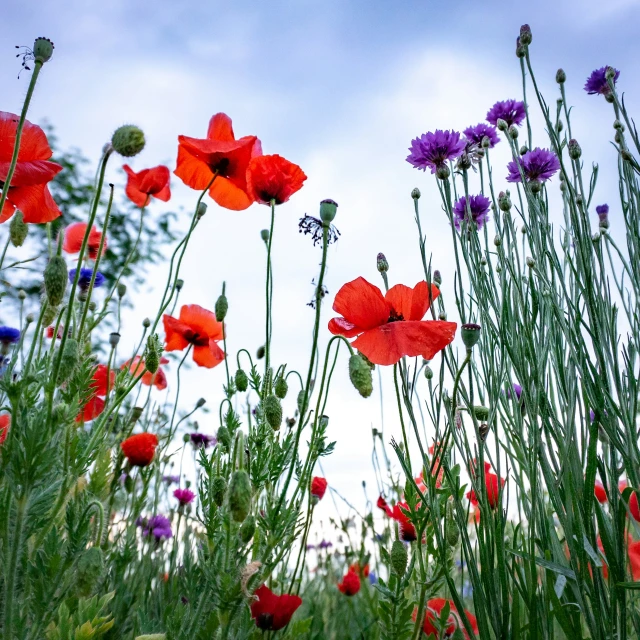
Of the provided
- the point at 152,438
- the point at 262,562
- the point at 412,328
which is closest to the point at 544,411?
the point at 412,328

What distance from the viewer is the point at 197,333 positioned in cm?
233

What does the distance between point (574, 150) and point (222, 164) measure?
100cm

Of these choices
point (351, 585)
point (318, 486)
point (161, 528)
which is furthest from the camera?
point (161, 528)

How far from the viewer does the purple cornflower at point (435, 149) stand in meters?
1.79

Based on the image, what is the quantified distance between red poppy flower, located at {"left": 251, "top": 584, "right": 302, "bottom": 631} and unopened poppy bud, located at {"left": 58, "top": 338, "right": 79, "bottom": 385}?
767mm

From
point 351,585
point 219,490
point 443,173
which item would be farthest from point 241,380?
point 351,585

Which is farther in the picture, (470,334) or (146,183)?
(146,183)

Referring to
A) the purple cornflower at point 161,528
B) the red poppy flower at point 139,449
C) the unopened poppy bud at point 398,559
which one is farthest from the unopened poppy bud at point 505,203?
the purple cornflower at point 161,528

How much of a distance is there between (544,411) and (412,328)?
0.38 meters

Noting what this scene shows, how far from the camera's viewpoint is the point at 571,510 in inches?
51.7

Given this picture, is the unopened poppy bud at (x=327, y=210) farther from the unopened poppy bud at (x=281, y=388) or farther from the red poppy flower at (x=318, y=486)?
the red poppy flower at (x=318, y=486)

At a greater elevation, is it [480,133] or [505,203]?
[480,133]

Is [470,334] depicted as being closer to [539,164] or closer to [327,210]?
[327,210]

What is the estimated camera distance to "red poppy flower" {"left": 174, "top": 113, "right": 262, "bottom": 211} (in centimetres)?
169
